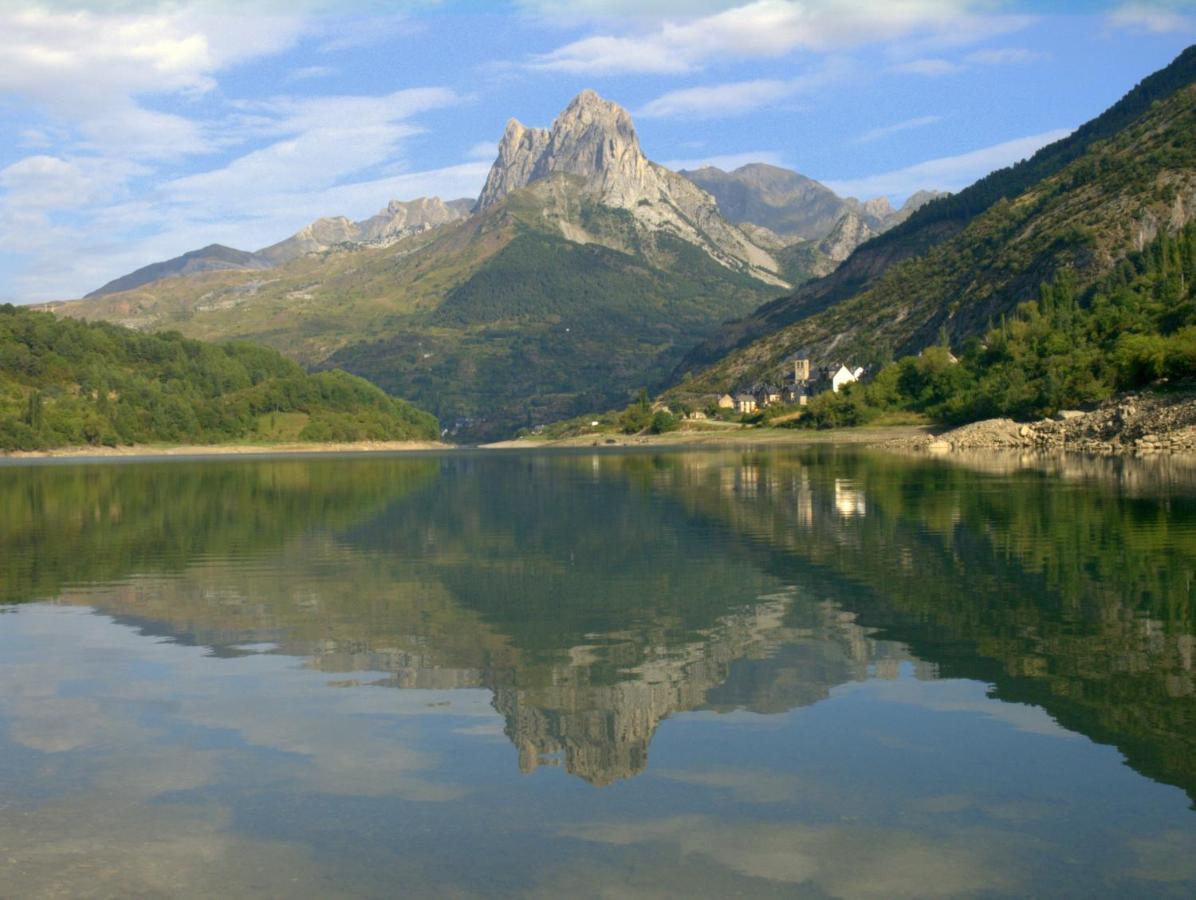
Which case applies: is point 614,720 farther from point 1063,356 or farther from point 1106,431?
point 1063,356

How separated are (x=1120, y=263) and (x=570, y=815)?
19481 centimetres

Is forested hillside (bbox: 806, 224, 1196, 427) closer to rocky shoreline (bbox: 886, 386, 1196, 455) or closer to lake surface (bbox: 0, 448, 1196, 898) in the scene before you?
rocky shoreline (bbox: 886, 386, 1196, 455)

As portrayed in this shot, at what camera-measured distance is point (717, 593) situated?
90.6 feet

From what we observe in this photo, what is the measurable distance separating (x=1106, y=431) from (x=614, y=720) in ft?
322

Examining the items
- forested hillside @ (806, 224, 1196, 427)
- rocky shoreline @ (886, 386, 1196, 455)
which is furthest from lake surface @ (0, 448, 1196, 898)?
forested hillside @ (806, 224, 1196, 427)

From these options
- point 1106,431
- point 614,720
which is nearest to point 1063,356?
point 1106,431

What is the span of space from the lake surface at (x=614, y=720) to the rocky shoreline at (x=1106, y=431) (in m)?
61.1

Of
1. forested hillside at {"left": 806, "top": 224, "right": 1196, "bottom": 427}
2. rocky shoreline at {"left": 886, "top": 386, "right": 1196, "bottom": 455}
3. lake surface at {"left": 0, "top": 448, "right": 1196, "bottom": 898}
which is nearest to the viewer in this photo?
lake surface at {"left": 0, "top": 448, "right": 1196, "bottom": 898}

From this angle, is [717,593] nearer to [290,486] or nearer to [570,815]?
[570,815]

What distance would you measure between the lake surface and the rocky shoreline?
6110 cm

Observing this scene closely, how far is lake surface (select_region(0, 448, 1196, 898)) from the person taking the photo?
11250 mm

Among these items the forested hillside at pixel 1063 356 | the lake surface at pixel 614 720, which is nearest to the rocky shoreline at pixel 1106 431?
the forested hillside at pixel 1063 356

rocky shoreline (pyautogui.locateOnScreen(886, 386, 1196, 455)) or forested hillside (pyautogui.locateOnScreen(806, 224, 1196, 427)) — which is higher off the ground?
forested hillside (pyautogui.locateOnScreen(806, 224, 1196, 427))

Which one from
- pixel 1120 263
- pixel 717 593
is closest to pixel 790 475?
pixel 717 593
